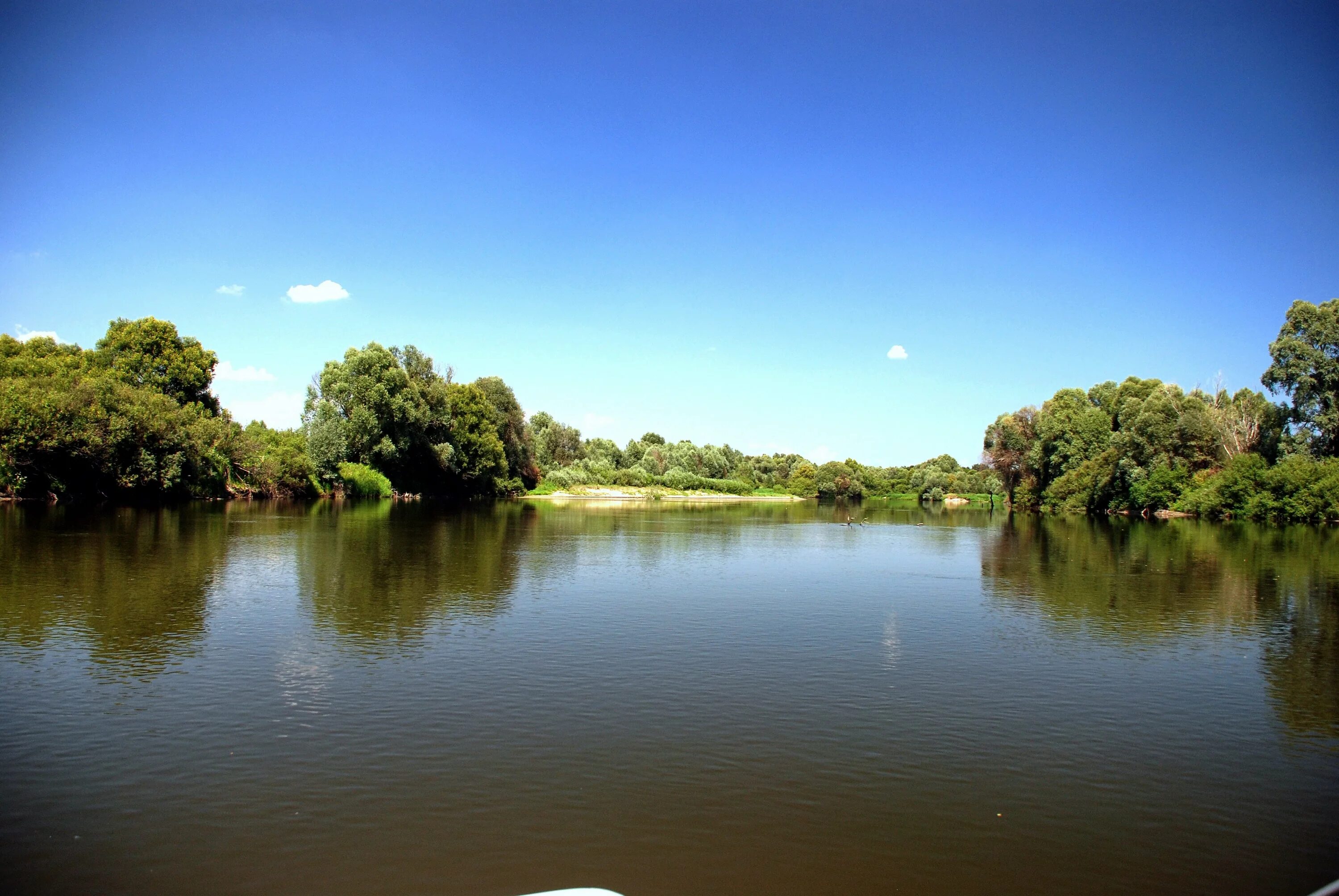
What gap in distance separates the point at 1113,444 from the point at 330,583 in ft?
256

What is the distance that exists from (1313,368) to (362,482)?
77662mm

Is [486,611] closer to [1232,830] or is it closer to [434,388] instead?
[1232,830]

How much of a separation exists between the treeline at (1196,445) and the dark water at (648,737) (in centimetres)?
4617

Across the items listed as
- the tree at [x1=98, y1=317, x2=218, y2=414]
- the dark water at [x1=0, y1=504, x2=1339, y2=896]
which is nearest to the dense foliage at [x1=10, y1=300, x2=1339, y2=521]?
the tree at [x1=98, y1=317, x2=218, y2=414]

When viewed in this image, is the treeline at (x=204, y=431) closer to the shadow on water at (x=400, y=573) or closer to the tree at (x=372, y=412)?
the tree at (x=372, y=412)

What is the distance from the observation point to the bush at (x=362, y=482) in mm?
73375

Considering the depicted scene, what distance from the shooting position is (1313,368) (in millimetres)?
59031

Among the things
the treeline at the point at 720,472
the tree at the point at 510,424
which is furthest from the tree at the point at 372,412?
the treeline at the point at 720,472

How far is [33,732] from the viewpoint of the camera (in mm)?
9945

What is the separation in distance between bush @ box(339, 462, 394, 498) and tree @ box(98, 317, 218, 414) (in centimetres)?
1276

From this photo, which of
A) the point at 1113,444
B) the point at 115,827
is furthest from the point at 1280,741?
the point at 1113,444

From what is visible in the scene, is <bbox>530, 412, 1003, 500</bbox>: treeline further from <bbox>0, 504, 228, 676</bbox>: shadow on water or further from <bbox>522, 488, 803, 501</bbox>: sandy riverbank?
<bbox>0, 504, 228, 676</bbox>: shadow on water

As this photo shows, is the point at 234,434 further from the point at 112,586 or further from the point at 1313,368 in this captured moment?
the point at 1313,368

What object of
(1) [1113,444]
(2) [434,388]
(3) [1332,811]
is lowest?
(3) [1332,811]
